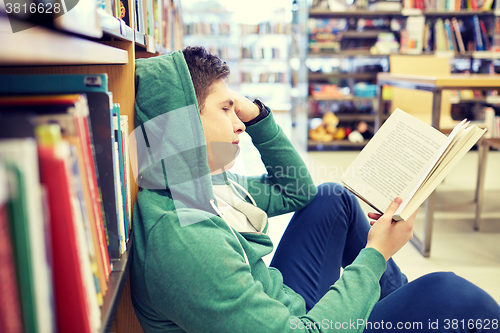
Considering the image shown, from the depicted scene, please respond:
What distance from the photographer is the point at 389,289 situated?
41.5 inches

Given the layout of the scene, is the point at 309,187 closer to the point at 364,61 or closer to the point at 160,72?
the point at 160,72

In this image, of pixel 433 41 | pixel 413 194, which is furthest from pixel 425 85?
pixel 433 41

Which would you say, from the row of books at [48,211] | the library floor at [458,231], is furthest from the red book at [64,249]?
the library floor at [458,231]

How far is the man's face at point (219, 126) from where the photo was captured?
81 centimetres

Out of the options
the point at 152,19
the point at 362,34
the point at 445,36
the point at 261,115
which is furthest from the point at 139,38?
the point at 445,36

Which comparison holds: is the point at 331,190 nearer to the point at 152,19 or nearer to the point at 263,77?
the point at 152,19

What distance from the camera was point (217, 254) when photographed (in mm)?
577

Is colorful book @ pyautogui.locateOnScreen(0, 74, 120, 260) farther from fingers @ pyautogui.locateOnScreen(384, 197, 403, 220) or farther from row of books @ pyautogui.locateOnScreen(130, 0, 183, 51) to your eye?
fingers @ pyautogui.locateOnScreen(384, 197, 403, 220)

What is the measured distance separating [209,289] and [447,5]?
4498 mm

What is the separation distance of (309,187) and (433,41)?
376 cm

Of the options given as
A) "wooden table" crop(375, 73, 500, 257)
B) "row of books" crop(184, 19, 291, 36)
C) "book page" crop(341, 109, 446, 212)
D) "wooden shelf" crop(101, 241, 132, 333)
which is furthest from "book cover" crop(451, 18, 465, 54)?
"wooden shelf" crop(101, 241, 132, 333)

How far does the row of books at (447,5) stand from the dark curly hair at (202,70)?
12.5ft

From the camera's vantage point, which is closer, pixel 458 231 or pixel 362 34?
pixel 458 231

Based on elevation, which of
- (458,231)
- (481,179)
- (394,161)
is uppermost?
(394,161)
